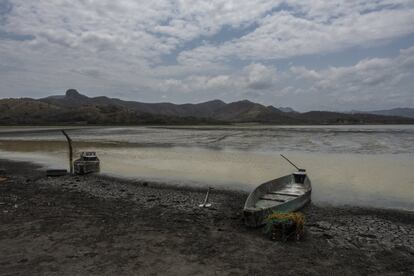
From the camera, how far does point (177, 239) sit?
9.47 m

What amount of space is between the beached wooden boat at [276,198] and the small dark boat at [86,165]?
1253 centimetres

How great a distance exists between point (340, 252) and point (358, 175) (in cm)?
1433

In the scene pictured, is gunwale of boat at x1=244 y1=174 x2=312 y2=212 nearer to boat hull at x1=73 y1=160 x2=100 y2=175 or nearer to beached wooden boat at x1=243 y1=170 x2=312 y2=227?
beached wooden boat at x1=243 y1=170 x2=312 y2=227

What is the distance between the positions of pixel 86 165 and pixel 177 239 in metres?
13.4

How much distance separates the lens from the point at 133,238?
952 cm

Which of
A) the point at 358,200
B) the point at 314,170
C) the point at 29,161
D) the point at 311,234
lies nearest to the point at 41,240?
the point at 311,234

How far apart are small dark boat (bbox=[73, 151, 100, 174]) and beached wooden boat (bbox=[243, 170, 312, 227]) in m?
12.5

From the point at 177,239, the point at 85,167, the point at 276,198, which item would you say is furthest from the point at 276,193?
the point at 85,167

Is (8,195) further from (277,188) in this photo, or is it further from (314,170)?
(314,170)

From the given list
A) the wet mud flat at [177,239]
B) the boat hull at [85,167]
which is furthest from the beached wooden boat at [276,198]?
the boat hull at [85,167]

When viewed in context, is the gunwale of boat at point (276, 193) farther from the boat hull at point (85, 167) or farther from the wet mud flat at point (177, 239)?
the boat hull at point (85, 167)

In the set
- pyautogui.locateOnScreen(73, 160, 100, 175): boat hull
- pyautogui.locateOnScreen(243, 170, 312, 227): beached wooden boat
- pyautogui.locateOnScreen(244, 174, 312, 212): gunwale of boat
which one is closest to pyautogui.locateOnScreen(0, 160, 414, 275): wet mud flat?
pyautogui.locateOnScreen(243, 170, 312, 227): beached wooden boat

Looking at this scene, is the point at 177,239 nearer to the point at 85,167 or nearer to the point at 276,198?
the point at 276,198

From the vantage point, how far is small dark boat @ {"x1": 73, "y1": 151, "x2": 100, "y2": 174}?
67.0 ft
